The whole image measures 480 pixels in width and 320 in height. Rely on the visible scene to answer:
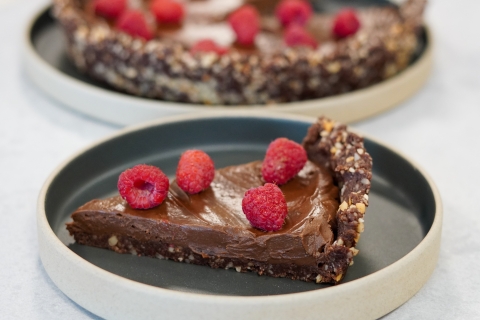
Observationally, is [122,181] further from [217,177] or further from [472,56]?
[472,56]

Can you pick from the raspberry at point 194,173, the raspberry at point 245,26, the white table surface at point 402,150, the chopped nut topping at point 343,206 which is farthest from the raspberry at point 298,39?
the chopped nut topping at point 343,206

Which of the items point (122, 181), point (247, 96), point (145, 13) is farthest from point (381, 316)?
point (145, 13)

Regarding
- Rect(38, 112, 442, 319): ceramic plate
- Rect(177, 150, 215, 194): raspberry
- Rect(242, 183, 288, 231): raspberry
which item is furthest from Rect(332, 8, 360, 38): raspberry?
Rect(242, 183, 288, 231): raspberry

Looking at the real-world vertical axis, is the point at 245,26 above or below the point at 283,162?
above

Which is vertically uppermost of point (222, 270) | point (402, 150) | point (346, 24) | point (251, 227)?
point (346, 24)

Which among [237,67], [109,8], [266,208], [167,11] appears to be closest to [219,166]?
[237,67]

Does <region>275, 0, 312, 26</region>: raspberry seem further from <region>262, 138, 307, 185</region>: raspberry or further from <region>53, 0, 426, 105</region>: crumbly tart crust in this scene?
<region>262, 138, 307, 185</region>: raspberry

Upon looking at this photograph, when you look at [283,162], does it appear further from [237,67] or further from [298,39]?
[298,39]
